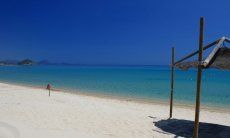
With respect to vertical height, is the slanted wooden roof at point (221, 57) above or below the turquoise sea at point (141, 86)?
above

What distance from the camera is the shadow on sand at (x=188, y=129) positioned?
5.87 metres

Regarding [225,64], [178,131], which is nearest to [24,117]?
[178,131]

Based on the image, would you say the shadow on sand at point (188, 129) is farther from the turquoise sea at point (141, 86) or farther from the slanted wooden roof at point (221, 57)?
the turquoise sea at point (141, 86)

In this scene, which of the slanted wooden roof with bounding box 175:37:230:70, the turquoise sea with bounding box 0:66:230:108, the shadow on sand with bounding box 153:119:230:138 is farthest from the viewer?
the turquoise sea with bounding box 0:66:230:108

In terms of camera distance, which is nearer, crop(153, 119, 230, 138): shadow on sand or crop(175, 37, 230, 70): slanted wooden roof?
crop(175, 37, 230, 70): slanted wooden roof

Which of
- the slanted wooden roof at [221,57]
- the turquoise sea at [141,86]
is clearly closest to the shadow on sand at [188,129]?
the slanted wooden roof at [221,57]

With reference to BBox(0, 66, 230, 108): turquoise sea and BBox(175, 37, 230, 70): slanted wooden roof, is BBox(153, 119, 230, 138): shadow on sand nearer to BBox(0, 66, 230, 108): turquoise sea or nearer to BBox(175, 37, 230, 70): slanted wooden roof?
BBox(175, 37, 230, 70): slanted wooden roof

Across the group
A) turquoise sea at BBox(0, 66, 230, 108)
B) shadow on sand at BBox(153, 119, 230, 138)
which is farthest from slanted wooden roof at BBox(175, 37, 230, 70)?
turquoise sea at BBox(0, 66, 230, 108)

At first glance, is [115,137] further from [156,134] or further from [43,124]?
[43,124]

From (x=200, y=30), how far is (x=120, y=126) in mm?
3250

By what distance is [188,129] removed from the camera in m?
6.34

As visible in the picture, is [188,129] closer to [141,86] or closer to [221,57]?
[221,57]

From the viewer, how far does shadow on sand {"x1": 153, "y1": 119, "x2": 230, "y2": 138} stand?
231 inches

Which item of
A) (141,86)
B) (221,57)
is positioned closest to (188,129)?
(221,57)
